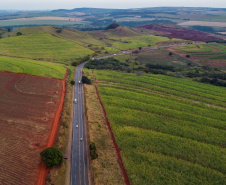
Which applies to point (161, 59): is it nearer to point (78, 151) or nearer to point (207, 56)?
point (207, 56)

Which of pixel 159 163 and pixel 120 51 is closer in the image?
pixel 159 163

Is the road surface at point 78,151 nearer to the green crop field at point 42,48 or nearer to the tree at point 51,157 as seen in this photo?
the tree at point 51,157

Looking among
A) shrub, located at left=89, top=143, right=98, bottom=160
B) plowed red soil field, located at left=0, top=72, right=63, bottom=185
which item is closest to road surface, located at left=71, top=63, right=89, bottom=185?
shrub, located at left=89, top=143, right=98, bottom=160

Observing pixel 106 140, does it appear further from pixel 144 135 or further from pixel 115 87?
pixel 115 87

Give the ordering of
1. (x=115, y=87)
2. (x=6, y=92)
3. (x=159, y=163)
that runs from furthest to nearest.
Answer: (x=115, y=87) → (x=6, y=92) → (x=159, y=163)

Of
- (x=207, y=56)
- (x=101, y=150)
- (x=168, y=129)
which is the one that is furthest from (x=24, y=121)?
(x=207, y=56)

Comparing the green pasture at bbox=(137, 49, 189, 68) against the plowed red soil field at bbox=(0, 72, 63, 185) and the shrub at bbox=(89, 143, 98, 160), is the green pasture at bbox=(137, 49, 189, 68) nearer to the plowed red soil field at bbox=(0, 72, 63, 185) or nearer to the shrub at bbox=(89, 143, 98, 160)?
the plowed red soil field at bbox=(0, 72, 63, 185)

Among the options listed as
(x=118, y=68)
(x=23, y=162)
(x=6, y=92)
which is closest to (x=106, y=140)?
(x=23, y=162)

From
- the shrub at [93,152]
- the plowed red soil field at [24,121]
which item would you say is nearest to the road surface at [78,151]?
the shrub at [93,152]
